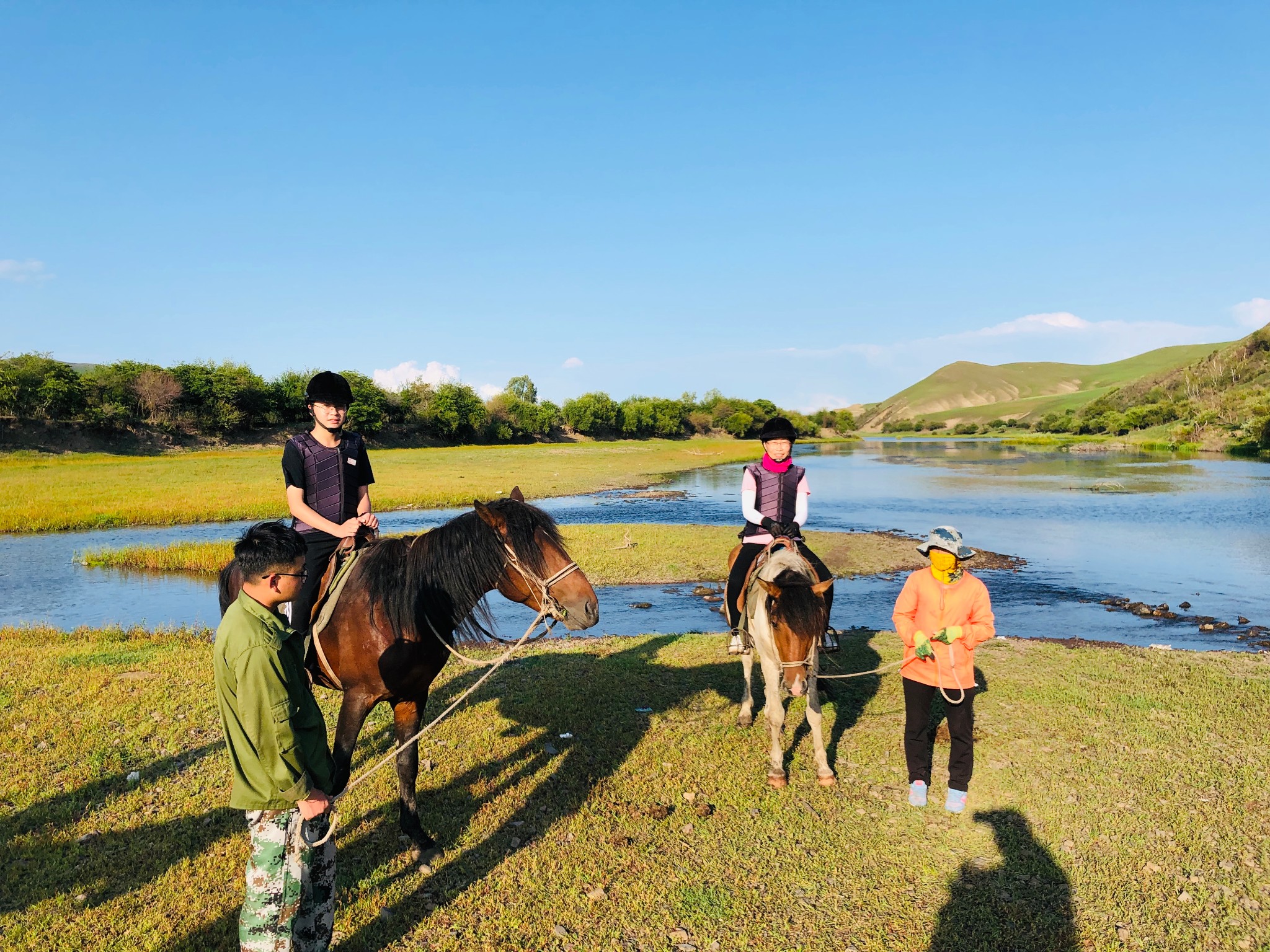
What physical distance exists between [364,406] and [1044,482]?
7033 cm

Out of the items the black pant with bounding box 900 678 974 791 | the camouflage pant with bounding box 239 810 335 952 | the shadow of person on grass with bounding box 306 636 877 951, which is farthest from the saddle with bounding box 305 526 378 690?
the black pant with bounding box 900 678 974 791

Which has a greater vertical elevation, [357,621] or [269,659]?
[269,659]

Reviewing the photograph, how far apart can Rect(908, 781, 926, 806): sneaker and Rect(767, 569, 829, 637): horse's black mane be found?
1.54m

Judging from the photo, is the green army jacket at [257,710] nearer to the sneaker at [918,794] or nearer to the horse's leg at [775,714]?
the horse's leg at [775,714]

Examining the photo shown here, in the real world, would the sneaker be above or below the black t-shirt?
below

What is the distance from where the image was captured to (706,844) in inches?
207

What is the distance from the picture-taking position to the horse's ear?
4852mm

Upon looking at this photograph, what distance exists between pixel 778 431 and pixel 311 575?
15.2 ft

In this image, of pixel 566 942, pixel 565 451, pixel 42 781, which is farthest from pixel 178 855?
pixel 565 451

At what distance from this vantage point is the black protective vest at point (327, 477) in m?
5.55

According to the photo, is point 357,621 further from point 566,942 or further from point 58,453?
point 58,453

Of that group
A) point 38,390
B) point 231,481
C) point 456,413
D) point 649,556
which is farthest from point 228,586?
point 456,413

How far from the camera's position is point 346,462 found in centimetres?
565

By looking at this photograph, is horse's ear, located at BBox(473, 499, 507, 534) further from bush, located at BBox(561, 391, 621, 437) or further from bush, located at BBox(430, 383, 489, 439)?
bush, located at BBox(561, 391, 621, 437)
